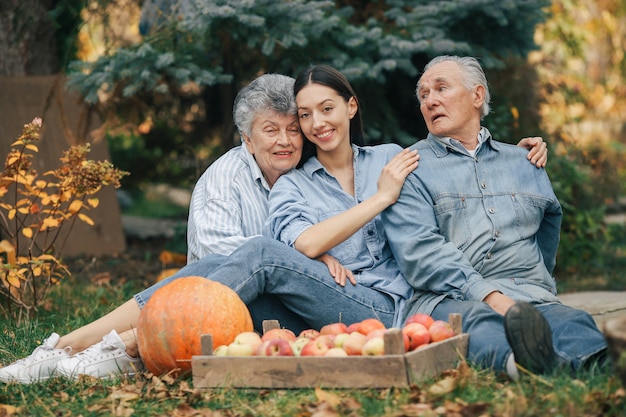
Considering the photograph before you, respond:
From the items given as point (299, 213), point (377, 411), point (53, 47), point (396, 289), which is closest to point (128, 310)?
point (299, 213)

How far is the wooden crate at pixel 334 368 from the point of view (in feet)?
10.0

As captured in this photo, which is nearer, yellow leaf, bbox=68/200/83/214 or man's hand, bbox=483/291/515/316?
man's hand, bbox=483/291/515/316

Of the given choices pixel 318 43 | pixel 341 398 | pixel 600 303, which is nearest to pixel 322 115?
pixel 341 398

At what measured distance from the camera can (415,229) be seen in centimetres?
368

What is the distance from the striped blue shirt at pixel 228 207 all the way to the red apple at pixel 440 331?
1037 mm

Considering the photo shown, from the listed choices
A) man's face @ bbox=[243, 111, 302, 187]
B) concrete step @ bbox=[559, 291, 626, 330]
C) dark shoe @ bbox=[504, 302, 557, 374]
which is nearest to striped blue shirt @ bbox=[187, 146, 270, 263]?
man's face @ bbox=[243, 111, 302, 187]

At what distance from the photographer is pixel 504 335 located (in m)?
3.30

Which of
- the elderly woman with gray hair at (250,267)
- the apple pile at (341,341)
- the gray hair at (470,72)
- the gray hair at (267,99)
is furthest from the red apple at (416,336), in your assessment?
the gray hair at (267,99)

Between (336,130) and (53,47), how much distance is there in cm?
418

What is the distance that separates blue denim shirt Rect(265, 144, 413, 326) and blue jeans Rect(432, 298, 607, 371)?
1.46 ft

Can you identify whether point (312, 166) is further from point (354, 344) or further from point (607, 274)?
point (607, 274)

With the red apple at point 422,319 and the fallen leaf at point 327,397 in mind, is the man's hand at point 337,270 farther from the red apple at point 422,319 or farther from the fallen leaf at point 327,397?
the fallen leaf at point 327,397

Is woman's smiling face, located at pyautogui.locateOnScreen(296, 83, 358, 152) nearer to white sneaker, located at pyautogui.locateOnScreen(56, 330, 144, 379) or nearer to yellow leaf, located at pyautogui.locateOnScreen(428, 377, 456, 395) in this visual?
white sneaker, located at pyautogui.locateOnScreen(56, 330, 144, 379)

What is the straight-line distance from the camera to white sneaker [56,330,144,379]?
3.67 metres
